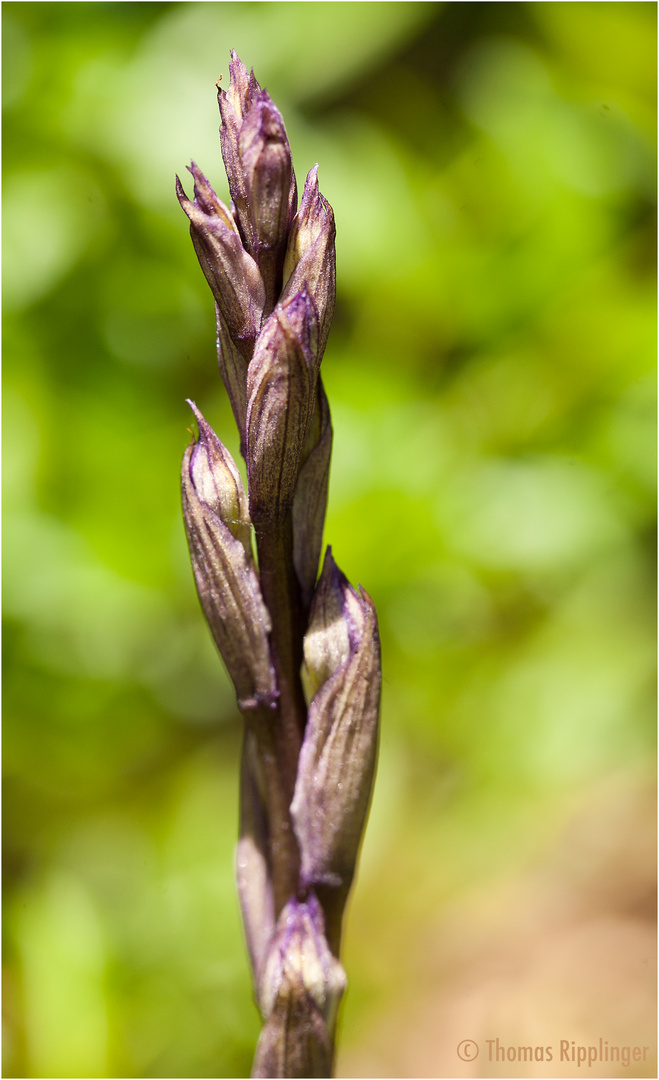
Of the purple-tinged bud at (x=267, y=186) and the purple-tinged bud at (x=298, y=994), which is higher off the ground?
the purple-tinged bud at (x=267, y=186)

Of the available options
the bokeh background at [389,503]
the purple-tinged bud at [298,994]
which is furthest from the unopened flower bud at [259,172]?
the bokeh background at [389,503]

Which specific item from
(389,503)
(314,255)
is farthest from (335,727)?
(389,503)

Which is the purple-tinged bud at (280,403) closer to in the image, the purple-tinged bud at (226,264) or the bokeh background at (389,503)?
the purple-tinged bud at (226,264)

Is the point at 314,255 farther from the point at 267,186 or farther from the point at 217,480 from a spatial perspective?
the point at 217,480

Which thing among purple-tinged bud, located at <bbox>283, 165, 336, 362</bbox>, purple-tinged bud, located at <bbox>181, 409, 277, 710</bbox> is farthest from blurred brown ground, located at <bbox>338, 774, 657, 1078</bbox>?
purple-tinged bud, located at <bbox>283, 165, 336, 362</bbox>

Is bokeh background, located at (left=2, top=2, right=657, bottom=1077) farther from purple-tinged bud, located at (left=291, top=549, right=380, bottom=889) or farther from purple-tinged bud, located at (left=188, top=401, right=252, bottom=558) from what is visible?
purple-tinged bud, located at (left=188, top=401, right=252, bottom=558)
